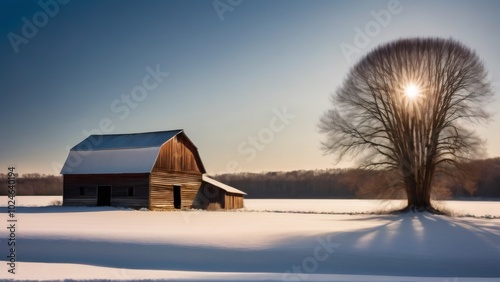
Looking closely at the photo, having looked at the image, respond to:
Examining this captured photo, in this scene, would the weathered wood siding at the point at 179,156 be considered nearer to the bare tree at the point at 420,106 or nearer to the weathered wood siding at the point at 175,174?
the weathered wood siding at the point at 175,174

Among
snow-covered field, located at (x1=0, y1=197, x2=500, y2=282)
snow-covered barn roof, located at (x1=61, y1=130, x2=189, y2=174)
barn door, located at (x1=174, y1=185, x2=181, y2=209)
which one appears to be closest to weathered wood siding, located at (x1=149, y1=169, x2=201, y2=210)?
barn door, located at (x1=174, y1=185, x2=181, y2=209)

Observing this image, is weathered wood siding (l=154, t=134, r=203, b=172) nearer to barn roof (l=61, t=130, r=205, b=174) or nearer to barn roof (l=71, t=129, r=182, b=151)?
barn roof (l=61, t=130, r=205, b=174)

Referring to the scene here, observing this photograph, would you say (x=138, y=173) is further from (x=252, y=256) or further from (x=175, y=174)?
(x=252, y=256)

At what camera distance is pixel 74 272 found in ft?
37.6

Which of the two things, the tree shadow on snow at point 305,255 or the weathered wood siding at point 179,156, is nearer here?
the tree shadow on snow at point 305,255

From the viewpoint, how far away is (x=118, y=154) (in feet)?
129

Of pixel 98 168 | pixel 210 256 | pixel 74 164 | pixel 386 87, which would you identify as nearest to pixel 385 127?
pixel 386 87

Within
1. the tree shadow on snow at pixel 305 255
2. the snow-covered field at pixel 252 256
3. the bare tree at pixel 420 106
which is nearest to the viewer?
the snow-covered field at pixel 252 256

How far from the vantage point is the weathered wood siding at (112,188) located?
3634cm

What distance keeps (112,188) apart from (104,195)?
5.02 ft

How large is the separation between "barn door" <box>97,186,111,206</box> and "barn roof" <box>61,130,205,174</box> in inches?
65.0

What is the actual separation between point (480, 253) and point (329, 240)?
16.0 feet

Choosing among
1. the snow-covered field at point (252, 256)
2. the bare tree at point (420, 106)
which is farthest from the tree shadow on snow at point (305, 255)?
the bare tree at point (420, 106)

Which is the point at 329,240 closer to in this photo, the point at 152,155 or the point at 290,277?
the point at 290,277
